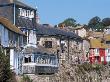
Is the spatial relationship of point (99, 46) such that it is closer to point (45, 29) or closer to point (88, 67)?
point (45, 29)

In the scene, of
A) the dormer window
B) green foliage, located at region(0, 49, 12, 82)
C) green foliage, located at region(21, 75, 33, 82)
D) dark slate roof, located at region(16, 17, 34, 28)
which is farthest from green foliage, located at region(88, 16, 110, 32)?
green foliage, located at region(0, 49, 12, 82)

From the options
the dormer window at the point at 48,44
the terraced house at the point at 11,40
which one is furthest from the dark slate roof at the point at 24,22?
the dormer window at the point at 48,44

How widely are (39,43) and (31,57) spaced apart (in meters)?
13.2

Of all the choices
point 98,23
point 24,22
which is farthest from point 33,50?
point 98,23

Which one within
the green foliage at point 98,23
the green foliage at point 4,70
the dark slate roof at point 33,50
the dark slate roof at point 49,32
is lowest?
the green foliage at point 4,70

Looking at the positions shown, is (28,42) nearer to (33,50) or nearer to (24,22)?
(24,22)

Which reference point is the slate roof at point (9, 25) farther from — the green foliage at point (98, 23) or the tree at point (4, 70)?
the green foliage at point (98, 23)

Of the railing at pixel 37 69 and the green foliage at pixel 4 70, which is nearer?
the green foliage at pixel 4 70

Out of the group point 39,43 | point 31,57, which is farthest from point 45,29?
point 31,57

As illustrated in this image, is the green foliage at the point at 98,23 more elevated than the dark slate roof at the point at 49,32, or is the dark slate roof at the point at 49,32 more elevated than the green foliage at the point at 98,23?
the green foliage at the point at 98,23

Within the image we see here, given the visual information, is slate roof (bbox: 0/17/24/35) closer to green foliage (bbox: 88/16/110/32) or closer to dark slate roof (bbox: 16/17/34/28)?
dark slate roof (bbox: 16/17/34/28)

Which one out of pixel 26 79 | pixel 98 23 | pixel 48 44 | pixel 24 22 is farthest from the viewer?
pixel 98 23

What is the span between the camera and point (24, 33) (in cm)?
6556

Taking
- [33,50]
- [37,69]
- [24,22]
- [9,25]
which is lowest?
[37,69]
